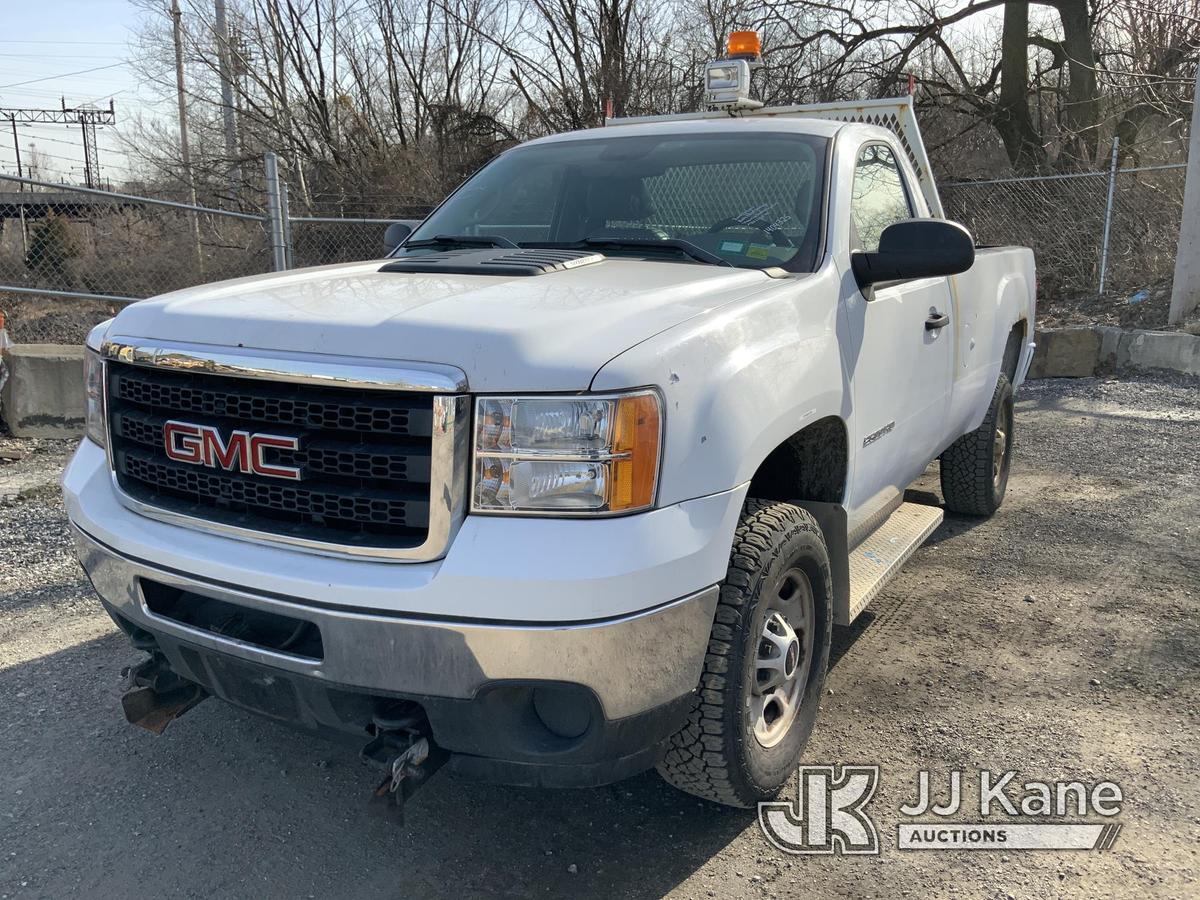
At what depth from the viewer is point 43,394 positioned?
6629mm

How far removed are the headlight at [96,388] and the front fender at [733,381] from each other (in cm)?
151

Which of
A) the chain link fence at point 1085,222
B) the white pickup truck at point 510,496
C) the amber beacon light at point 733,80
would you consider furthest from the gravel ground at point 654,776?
the chain link fence at point 1085,222

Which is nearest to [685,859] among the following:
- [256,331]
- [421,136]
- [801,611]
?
[801,611]

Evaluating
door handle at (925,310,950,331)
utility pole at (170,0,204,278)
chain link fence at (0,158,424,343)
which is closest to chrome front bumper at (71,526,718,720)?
door handle at (925,310,950,331)

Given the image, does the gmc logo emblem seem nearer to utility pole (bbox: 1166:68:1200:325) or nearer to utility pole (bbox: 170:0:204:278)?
utility pole (bbox: 1166:68:1200:325)

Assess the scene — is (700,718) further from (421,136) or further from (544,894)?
(421,136)

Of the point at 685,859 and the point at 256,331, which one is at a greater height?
the point at 256,331

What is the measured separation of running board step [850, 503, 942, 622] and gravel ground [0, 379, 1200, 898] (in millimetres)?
362

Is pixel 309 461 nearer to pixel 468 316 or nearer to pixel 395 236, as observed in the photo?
pixel 468 316

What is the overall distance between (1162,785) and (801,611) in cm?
114

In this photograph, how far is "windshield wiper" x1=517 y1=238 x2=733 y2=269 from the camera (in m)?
3.08

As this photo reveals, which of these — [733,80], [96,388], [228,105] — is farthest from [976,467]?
[228,105]

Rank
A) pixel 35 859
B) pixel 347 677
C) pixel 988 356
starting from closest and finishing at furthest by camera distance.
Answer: pixel 347 677
pixel 35 859
pixel 988 356

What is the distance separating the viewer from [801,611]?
280 cm
